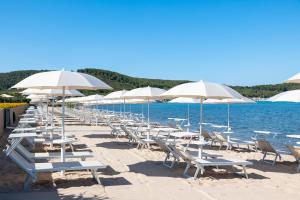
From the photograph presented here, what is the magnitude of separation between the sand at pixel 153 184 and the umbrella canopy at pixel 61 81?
5.02ft

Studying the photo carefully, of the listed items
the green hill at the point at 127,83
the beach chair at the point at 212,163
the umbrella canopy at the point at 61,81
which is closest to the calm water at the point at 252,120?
the beach chair at the point at 212,163

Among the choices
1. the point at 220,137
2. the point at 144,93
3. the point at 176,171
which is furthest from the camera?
the point at 144,93

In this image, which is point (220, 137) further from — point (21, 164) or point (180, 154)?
point (21, 164)

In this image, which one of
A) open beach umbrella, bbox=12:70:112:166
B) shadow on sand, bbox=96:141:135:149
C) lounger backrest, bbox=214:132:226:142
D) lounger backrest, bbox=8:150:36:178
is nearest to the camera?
lounger backrest, bbox=8:150:36:178

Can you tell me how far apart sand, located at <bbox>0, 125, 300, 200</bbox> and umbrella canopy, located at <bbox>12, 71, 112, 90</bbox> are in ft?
5.02

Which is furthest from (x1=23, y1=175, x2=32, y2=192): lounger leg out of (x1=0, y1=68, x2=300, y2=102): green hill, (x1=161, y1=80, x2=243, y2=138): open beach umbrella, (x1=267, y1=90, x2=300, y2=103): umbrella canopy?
(x1=0, y1=68, x2=300, y2=102): green hill

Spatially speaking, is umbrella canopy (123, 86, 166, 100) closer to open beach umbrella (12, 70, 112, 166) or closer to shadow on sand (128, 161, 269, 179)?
shadow on sand (128, 161, 269, 179)

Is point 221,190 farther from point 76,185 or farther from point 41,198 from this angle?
point 41,198

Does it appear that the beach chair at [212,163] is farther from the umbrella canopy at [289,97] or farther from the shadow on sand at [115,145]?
the shadow on sand at [115,145]

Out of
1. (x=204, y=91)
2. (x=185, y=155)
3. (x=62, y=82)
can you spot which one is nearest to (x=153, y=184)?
(x=185, y=155)

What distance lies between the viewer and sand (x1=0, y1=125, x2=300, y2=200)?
18.3 feet

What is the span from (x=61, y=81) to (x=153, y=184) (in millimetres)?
2311

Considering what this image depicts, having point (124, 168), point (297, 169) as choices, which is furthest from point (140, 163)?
point (297, 169)

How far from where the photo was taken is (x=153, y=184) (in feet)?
20.7
